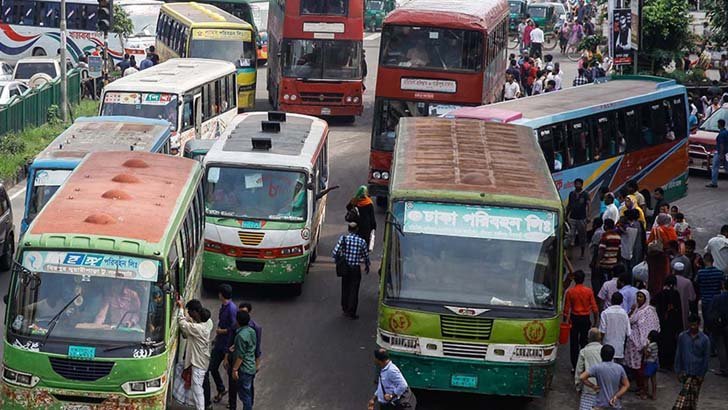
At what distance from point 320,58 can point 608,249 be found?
18.0 m

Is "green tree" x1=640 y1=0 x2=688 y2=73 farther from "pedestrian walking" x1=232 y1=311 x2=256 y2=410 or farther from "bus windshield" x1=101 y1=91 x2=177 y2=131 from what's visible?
"pedestrian walking" x1=232 y1=311 x2=256 y2=410

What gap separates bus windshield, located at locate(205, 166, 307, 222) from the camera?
20938 millimetres

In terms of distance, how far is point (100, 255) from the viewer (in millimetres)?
14117

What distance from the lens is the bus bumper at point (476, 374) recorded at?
1548 centimetres

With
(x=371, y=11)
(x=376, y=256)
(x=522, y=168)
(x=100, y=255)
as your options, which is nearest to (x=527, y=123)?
(x=376, y=256)

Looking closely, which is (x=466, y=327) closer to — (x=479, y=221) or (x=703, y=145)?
(x=479, y=221)

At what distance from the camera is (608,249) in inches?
784

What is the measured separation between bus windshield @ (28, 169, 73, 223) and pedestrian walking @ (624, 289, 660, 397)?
8357mm

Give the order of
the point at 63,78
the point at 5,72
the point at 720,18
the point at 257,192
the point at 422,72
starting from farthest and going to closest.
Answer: the point at 5,72, the point at 63,78, the point at 720,18, the point at 422,72, the point at 257,192

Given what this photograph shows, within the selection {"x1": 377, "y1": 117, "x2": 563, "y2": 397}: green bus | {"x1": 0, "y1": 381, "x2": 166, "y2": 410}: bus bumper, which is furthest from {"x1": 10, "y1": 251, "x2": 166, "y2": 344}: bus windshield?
{"x1": 377, "y1": 117, "x2": 563, "y2": 397}: green bus

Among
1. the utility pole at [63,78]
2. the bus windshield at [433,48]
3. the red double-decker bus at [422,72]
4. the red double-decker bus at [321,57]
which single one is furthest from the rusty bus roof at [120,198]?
the red double-decker bus at [321,57]

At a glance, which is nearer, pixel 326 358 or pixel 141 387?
pixel 141 387

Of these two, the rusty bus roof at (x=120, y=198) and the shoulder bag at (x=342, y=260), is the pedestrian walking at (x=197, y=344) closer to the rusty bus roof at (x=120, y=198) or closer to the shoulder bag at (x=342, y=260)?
the rusty bus roof at (x=120, y=198)

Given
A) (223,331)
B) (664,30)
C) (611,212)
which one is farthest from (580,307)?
(664,30)
